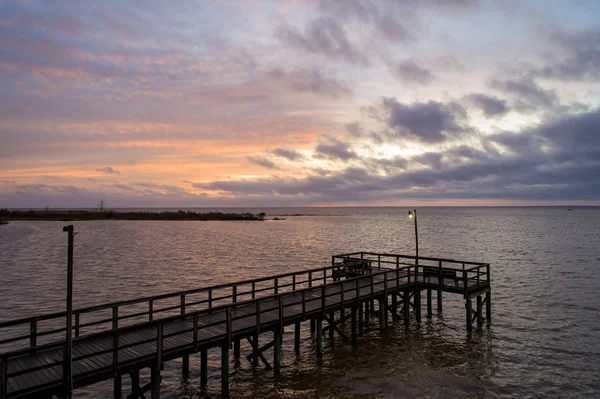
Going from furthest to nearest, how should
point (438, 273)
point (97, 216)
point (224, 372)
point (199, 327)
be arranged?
point (97, 216) < point (438, 273) < point (224, 372) < point (199, 327)

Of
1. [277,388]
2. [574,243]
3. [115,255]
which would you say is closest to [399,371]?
[277,388]

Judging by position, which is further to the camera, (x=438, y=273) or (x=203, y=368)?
(x=438, y=273)

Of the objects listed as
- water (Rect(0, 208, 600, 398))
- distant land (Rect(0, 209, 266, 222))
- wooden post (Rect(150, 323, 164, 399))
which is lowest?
water (Rect(0, 208, 600, 398))

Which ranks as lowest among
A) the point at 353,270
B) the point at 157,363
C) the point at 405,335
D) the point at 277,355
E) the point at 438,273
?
the point at 405,335

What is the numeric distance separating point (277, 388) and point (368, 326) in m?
8.35

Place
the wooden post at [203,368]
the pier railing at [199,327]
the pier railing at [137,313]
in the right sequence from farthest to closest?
the pier railing at [137,313], the wooden post at [203,368], the pier railing at [199,327]

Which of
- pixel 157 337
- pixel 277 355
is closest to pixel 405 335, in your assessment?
pixel 277 355

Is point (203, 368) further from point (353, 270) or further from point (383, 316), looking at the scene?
point (353, 270)

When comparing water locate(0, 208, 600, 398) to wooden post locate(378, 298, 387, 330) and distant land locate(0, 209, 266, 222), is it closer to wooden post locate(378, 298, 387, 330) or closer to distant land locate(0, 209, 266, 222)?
wooden post locate(378, 298, 387, 330)

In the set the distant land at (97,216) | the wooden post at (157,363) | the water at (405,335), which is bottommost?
the water at (405,335)

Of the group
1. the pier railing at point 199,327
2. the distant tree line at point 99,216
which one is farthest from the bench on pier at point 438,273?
the distant tree line at point 99,216

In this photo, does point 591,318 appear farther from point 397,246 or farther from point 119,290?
point 397,246

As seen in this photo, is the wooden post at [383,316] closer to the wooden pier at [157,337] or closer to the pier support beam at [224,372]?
the wooden pier at [157,337]

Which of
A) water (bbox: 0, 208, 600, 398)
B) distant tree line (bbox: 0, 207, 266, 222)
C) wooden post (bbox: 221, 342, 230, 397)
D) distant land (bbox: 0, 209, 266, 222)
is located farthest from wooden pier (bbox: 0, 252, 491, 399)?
distant tree line (bbox: 0, 207, 266, 222)
